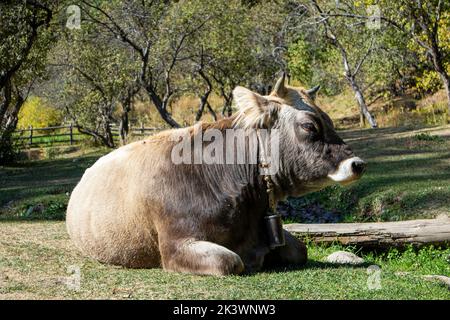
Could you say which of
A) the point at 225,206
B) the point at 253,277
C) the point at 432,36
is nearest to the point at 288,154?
the point at 225,206

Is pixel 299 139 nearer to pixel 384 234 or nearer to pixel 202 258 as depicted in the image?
pixel 202 258

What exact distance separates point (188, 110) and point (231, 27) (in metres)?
13.0

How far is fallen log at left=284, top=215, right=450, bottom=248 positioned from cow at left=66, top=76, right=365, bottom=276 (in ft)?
8.54

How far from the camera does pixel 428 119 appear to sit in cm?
3073

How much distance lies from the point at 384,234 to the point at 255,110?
13.0 ft

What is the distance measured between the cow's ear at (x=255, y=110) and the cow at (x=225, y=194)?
0.04 feet

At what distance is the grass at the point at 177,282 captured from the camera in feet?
22.5

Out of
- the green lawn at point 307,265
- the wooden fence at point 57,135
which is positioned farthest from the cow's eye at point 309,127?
the wooden fence at point 57,135

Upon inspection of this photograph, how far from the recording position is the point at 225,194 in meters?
8.14

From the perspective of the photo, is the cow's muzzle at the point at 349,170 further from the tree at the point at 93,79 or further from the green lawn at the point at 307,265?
the tree at the point at 93,79

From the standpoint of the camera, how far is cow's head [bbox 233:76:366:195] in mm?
8008

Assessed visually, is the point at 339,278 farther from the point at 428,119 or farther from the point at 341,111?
the point at 341,111

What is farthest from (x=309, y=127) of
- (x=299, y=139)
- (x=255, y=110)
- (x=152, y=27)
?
(x=152, y=27)

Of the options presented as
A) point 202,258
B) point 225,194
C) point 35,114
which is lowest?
point 202,258
